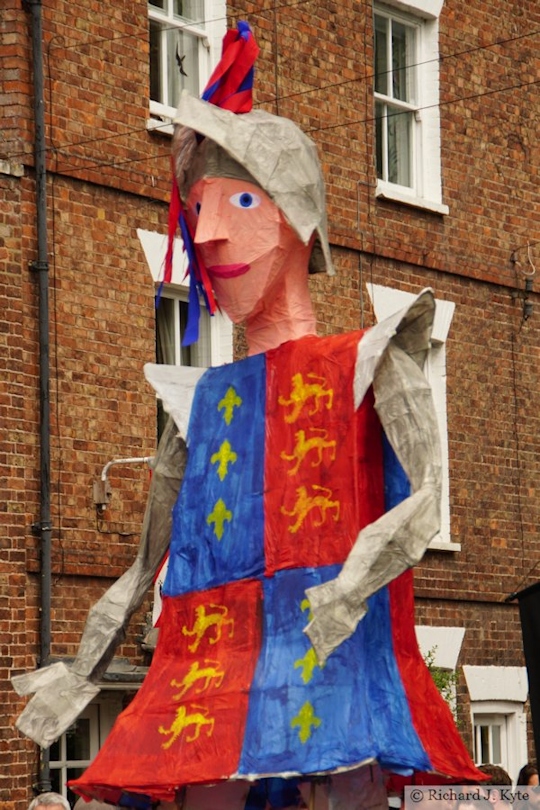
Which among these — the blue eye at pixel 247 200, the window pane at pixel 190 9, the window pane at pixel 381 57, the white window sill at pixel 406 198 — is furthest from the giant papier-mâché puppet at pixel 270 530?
the window pane at pixel 381 57

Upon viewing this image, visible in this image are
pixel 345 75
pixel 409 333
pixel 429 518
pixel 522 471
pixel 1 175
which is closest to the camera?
pixel 429 518

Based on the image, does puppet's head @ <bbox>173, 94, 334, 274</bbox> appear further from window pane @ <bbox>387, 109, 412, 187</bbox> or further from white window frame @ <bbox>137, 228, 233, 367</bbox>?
window pane @ <bbox>387, 109, 412, 187</bbox>

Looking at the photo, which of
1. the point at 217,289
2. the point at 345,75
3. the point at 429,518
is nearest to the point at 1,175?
the point at 345,75

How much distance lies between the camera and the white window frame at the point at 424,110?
16641mm

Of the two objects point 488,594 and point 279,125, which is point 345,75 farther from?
point 279,125

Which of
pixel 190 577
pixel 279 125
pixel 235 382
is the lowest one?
pixel 190 577

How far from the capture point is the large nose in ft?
25.5

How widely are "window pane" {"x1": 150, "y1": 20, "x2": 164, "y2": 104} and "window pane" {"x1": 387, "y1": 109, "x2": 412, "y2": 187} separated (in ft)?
8.78

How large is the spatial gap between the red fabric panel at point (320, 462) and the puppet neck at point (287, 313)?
213mm

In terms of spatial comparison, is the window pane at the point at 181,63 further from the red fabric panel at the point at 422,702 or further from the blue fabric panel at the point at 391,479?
the red fabric panel at the point at 422,702

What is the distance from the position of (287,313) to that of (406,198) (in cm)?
863

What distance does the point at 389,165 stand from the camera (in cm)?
1658

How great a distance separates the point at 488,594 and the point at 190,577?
926 centimetres

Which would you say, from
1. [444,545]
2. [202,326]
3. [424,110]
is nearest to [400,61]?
[424,110]
